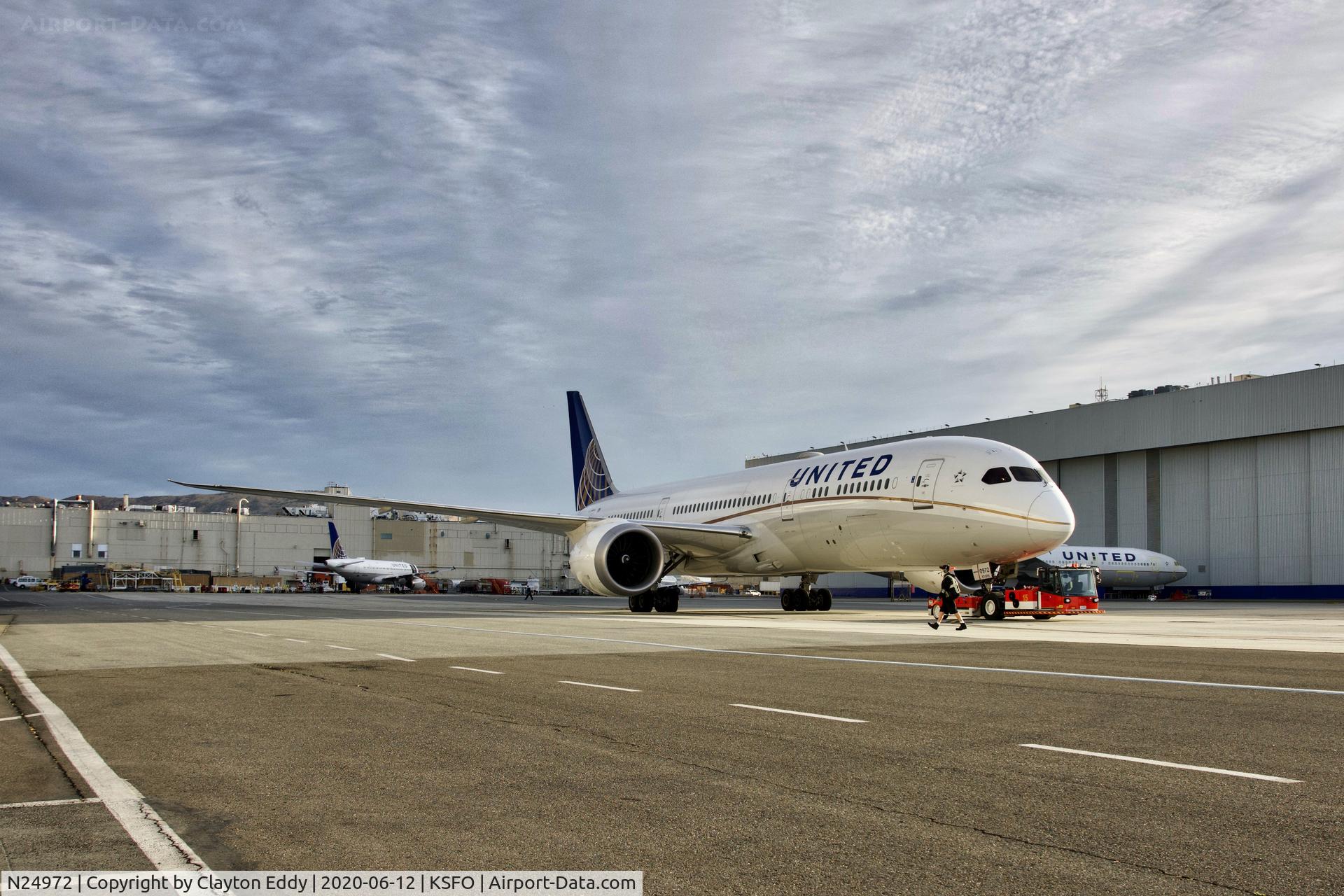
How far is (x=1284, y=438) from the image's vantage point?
59125 mm

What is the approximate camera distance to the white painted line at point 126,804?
14.6ft

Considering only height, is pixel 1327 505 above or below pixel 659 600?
above

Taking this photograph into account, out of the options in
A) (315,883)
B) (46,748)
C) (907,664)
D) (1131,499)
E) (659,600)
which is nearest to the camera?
(315,883)

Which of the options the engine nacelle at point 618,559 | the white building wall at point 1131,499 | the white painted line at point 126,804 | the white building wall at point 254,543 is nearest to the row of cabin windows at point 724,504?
the engine nacelle at point 618,559

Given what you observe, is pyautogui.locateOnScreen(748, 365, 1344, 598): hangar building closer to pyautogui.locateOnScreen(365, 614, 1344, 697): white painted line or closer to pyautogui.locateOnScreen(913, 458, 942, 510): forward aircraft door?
pyautogui.locateOnScreen(913, 458, 942, 510): forward aircraft door

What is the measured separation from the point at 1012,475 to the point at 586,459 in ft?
88.0

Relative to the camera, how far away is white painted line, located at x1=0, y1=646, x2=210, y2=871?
4465mm

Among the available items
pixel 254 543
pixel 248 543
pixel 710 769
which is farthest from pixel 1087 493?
pixel 248 543

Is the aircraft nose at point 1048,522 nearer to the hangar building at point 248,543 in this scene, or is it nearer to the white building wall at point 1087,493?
Result: the white building wall at point 1087,493

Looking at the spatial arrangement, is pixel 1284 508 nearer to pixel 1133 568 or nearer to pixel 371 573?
pixel 1133 568

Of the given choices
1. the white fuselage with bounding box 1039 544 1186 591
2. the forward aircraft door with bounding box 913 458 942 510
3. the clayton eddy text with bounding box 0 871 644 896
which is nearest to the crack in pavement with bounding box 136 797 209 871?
the clayton eddy text with bounding box 0 871 644 896

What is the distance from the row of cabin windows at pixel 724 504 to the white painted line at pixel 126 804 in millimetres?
24350

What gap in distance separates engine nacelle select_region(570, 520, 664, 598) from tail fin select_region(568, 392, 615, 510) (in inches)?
606

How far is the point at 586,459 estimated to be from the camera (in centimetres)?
4862
